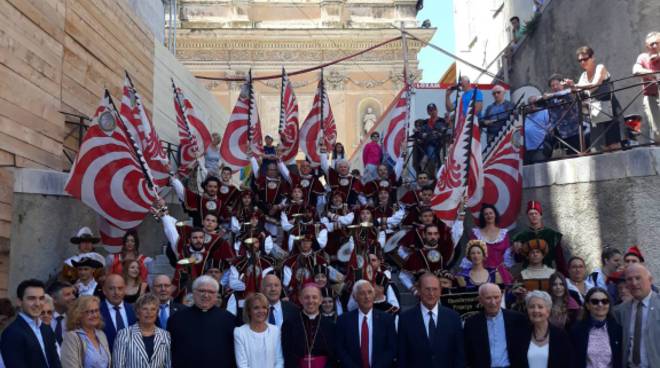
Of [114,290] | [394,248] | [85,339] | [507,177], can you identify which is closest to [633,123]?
[507,177]

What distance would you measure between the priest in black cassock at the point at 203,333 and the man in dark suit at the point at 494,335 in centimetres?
196

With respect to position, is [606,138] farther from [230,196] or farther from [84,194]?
[84,194]

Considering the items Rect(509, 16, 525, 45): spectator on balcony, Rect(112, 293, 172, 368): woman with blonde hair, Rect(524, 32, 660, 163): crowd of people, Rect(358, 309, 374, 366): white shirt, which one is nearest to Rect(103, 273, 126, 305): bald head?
Rect(112, 293, 172, 368): woman with blonde hair

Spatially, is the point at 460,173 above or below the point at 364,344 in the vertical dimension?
above

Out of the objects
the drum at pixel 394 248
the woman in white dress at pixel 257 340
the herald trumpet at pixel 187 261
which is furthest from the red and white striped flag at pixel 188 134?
the woman in white dress at pixel 257 340

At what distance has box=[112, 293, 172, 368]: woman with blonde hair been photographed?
5.47 m

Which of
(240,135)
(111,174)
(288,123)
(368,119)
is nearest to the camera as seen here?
(111,174)

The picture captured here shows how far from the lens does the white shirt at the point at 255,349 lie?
18.8 ft

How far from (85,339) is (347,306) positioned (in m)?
3.30

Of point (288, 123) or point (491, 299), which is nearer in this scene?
point (491, 299)

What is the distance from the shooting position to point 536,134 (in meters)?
9.73

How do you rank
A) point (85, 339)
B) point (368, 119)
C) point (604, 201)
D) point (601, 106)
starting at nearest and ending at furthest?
point (85, 339) → point (604, 201) → point (601, 106) → point (368, 119)

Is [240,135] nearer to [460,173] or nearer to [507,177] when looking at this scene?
[460,173]

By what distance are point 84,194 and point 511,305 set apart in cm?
528
